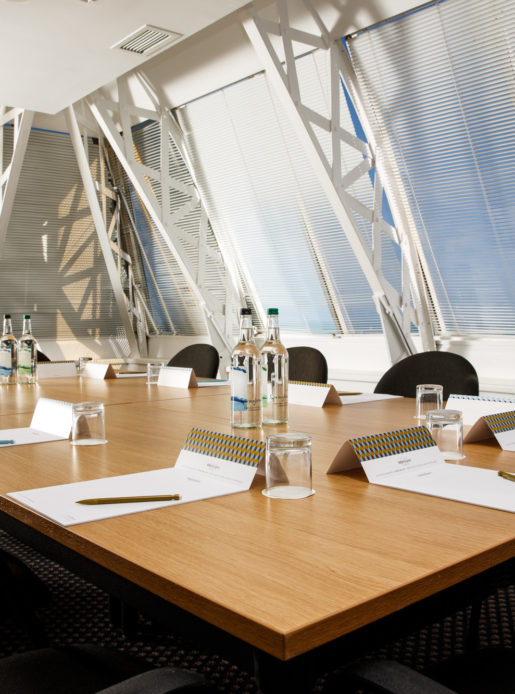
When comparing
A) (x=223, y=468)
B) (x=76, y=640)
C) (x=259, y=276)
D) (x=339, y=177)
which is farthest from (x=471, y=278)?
(x=223, y=468)

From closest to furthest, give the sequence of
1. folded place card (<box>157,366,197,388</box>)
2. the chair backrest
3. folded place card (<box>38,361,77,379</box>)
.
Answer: the chair backrest → folded place card (<box>157,366,197,388</box>) → folded place card (<box>38,361,77,379</box>)

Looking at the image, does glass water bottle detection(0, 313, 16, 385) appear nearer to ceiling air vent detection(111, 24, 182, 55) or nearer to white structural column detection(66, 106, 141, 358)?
ceiling air vent detection(111, 24, 182, 55)

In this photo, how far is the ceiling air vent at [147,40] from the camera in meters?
4.82

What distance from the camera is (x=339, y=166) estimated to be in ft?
17.5

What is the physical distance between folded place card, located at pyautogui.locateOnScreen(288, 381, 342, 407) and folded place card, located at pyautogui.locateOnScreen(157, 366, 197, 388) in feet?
2.41

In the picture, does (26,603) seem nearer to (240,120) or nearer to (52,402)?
(52,402)

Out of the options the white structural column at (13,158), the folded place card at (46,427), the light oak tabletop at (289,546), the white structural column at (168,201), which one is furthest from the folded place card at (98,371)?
the white structural column at (13,158)

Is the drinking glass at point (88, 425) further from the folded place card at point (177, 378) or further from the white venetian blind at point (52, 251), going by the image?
the white venetian blind at point (52, 251)

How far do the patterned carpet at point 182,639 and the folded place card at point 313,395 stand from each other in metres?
0.85

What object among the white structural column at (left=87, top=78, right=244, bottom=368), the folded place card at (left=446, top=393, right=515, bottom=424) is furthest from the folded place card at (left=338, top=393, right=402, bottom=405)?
the white structural column at (left=87, top=78, right=244, bottom=368)

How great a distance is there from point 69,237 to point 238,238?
2376 millimetres

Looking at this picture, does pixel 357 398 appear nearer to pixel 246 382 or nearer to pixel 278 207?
pixel 246 382

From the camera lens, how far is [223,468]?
1373mm

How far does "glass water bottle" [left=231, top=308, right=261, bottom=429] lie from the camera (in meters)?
1.85
